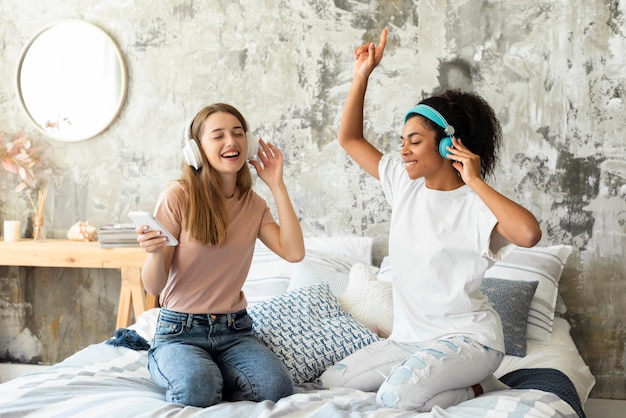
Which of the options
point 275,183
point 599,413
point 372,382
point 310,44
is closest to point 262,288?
point 275,183

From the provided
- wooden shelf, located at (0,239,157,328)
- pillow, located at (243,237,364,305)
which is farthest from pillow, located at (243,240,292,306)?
wooden shelf, located at (0,239,157,328)

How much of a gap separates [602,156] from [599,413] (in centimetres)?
114

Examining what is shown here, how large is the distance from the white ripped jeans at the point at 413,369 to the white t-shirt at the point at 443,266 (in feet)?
0.17

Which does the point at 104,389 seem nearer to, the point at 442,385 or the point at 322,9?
the point at 442,385

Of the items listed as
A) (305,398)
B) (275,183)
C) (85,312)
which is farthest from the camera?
(85,312)

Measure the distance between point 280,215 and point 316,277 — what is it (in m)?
0.64

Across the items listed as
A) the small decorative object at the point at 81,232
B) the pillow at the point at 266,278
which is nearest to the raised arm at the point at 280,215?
the pillow at the point at 266,278

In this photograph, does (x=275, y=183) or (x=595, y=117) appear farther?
(x=595, y=117)

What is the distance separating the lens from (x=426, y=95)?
10.5 ft

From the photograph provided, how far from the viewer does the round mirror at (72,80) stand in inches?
136

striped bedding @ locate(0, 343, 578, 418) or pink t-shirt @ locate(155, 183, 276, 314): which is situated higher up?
pink t-shirt @ locate(155, 183, 276, 314)

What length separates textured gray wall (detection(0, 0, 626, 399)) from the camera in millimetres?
3082

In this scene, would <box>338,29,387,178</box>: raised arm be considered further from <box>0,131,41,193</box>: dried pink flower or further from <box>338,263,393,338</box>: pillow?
<box>0,131,41,193</box>: dried pink flower

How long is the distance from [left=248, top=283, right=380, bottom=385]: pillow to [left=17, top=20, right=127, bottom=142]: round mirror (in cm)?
166
